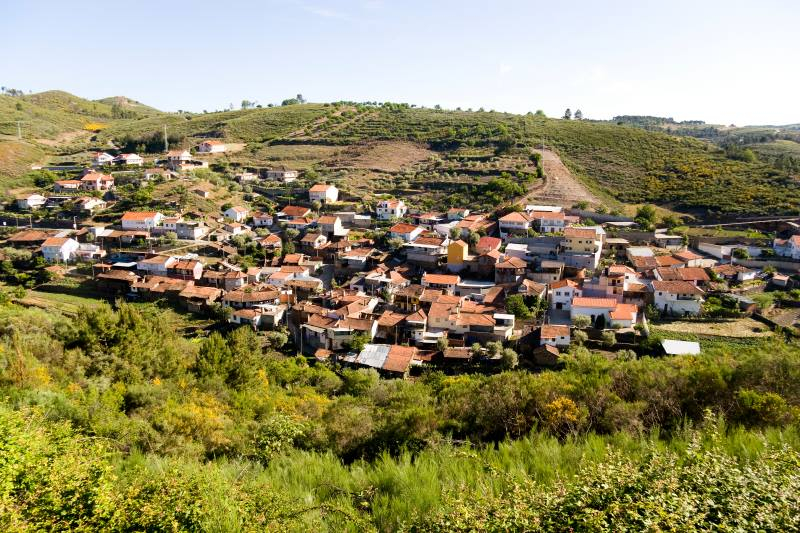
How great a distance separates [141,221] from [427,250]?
67.8 ft

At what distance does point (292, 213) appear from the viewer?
36.8 m

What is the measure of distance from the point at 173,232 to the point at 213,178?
1259 centimetres

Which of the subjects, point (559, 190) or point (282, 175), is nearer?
point (559, 190)

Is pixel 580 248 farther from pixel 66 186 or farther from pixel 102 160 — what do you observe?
pixel 102 160

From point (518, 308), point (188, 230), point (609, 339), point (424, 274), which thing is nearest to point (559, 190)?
point (424, 274)

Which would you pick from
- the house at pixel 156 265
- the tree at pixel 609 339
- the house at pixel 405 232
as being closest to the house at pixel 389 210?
the house at pixel 405 232

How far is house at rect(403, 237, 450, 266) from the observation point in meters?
28.3

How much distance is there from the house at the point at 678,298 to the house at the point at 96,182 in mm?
43225

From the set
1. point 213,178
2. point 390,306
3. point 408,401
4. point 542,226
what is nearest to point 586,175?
point 542,226

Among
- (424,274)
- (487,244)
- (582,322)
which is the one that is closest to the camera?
(582,322)

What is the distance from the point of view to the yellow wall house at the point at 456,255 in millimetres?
27531

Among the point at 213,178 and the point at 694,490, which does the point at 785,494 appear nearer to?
the point at 694,490

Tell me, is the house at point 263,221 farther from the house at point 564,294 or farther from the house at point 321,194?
the house at point 564,294

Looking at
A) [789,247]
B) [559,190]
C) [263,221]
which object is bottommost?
[263,221]
